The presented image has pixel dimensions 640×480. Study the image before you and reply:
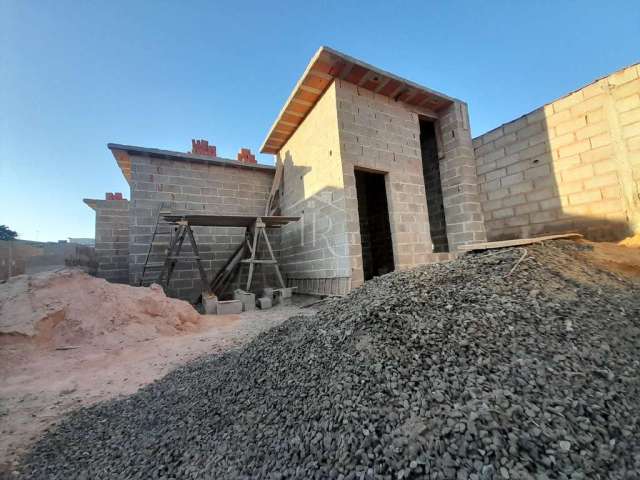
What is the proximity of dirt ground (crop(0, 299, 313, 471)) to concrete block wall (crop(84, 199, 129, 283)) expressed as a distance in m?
4.52

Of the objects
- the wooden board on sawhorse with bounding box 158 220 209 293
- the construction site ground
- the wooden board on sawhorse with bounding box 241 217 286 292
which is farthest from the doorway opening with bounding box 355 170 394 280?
the construction site ground

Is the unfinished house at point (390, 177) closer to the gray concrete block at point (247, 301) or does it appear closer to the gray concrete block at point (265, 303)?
the gray concrete block at point (265, 303)

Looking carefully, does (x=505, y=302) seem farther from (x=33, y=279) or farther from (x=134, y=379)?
(x=33, y=279)

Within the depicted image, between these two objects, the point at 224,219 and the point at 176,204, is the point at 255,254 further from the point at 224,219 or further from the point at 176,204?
the point at 176,204

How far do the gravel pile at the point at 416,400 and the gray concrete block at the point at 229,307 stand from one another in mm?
3086

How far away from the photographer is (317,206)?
19.9 ft

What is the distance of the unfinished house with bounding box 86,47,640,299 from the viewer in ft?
14.5

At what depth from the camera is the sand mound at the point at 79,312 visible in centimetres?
336

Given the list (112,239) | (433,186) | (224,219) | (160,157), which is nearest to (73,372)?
(224,219)

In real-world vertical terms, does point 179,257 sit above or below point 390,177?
below

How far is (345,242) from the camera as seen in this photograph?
Result: 507 cm

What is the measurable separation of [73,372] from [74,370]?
6 cm

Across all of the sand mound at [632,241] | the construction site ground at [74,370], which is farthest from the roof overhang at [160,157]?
the sand mound at [632,241]

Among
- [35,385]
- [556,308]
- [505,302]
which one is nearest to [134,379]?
[35,385]
